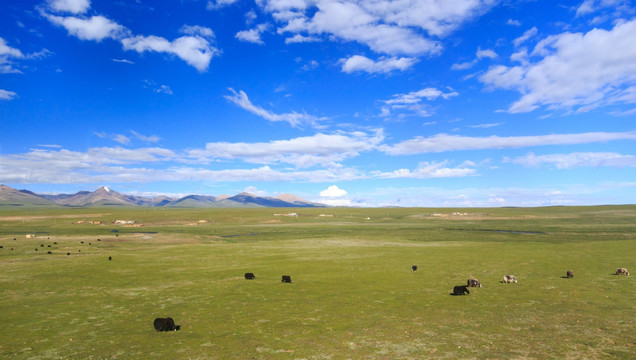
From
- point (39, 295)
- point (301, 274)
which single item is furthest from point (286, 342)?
point (39, 295)

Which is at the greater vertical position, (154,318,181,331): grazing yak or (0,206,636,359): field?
(154,318,181,331): grazing yak

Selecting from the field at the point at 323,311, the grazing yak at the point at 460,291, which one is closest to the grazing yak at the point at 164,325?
the field at the point at 323,311

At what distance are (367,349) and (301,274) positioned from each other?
18772 mm

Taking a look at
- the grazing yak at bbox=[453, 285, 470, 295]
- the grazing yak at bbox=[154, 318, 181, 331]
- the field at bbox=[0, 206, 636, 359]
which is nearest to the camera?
the field at bbox=[0, 206, 636, 359]

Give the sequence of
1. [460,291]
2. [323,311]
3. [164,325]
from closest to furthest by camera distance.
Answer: [164,325]
[323,311]
[460,291]

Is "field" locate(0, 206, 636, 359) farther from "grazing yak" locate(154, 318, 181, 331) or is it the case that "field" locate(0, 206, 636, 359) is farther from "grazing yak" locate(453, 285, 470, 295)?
"grazing yak" locate(453, 285, 470, 295)

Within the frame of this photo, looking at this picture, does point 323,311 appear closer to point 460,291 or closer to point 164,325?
point 164,325

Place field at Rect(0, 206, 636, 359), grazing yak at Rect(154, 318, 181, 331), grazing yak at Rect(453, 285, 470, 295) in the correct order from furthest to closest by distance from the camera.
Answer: grazing yak at Rect(453, 285, 470, 295) < grazing yak at Rect(154, 318, 181, 331) < field at Rect(0, 206, 636, 359)

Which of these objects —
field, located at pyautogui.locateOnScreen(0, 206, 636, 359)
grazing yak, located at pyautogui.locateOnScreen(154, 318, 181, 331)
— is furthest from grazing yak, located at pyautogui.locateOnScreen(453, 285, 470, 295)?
grazing yak, located at pyautogui.locateOnScreen(154, 318, 181, 331)

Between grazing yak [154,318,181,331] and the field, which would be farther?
grazing yak [154,318,181,331]

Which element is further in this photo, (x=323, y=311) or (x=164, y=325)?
(x=323, y=311)

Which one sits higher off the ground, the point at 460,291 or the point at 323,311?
the point at 460,291

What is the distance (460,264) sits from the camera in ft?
118

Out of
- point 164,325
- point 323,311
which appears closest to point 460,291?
point 323,311
